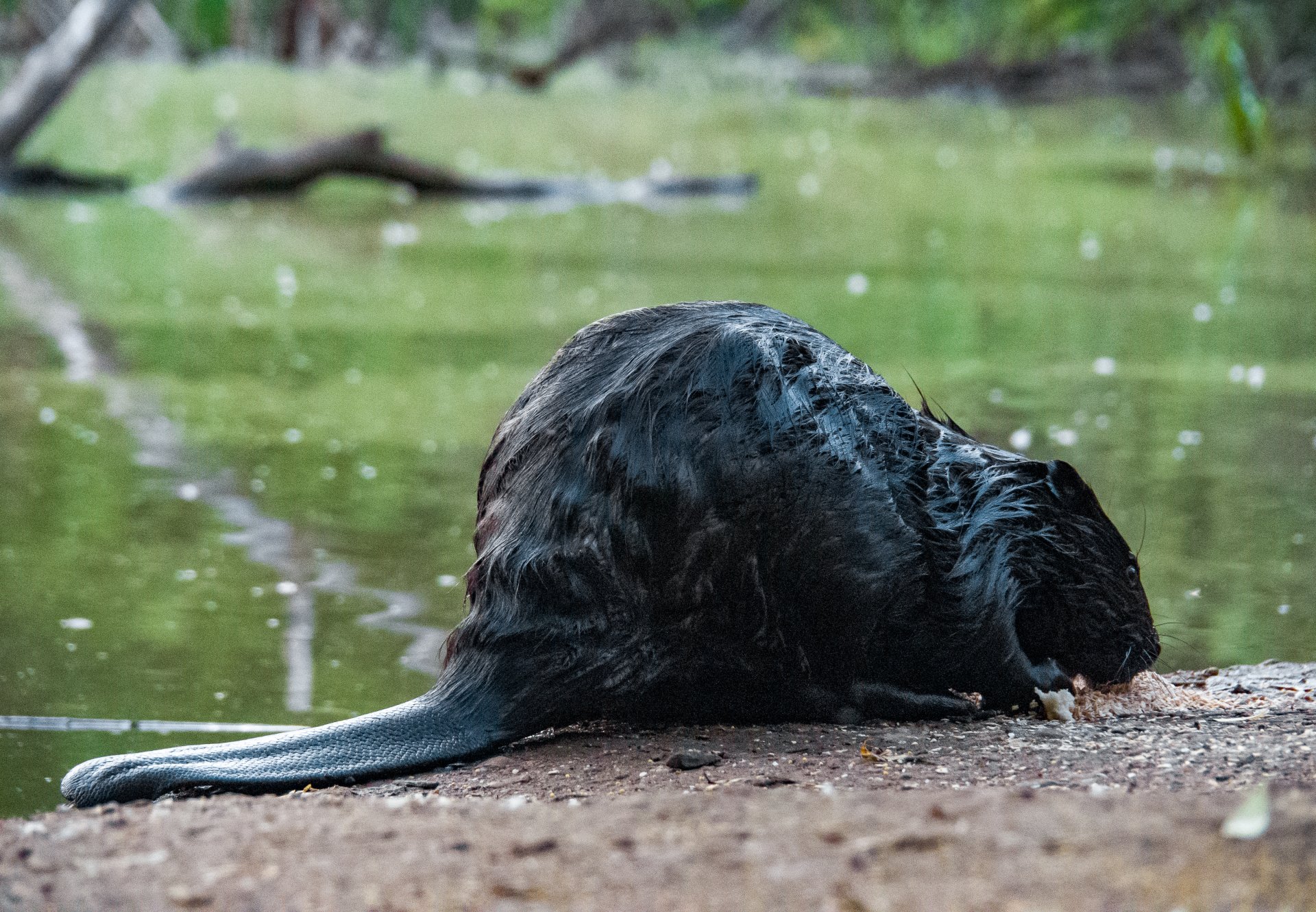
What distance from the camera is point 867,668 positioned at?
9.82 ft

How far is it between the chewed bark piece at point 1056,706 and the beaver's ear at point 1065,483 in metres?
0.37

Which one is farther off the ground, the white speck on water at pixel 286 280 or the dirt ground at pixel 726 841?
the white speck on water at pixel 286 280

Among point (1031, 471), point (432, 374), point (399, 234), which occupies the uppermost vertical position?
point (399, 234)

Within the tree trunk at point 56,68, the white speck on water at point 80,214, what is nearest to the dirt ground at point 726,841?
the white speck on water at point 80,214

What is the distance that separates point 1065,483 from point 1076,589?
21cm

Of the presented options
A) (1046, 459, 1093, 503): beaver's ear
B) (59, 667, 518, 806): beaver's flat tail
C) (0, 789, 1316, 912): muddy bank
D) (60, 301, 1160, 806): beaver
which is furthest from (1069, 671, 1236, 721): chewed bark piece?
(59, 667, 518, 806): beaver's flat tail

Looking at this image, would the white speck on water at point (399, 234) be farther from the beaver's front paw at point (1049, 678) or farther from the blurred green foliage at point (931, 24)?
the blurred green foliage at point (931, 24)

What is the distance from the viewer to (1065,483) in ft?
10.4

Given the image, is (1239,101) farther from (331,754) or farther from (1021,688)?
(331,754)

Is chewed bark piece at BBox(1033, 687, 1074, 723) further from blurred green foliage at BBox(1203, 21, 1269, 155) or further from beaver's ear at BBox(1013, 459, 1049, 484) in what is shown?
blurred green foliage at BBox(1203, 21, 1269, 155)

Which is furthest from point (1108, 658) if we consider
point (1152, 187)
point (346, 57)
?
point (346, 57)

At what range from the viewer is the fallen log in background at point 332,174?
11648 millimetres

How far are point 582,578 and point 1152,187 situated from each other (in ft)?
38.0

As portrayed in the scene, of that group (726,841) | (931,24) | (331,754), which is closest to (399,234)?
(331,754)
